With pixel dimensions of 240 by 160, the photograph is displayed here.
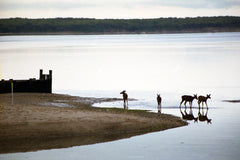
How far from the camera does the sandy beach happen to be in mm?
19766

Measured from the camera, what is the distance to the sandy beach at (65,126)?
64.8ft

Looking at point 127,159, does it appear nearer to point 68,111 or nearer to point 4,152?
point 4,152

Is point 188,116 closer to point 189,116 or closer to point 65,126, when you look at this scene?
point 189,116

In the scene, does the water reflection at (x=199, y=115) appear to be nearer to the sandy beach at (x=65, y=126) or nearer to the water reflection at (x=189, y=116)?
the water reflection at (x=189, y=116)

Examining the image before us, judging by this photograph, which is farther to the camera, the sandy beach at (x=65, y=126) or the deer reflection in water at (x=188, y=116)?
the deer reflection in water at (x=188, y=116)

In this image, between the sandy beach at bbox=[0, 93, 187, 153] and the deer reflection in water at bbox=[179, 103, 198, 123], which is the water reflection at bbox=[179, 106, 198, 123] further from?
the sandy beach at bbox=[0, 93, 187, 153]

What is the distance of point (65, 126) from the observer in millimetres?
21250

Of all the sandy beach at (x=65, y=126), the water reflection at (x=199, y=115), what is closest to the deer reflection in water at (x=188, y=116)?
the water reflection at (x=199, y=115)

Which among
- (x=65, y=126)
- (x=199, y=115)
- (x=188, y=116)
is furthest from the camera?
(x=199, y=115)

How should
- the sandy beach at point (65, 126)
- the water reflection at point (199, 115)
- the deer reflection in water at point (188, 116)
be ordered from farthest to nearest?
the deer reflection in water at point (188, 116) < the water reflection at point (199, 115) < the sandy beach at point (65, 126)

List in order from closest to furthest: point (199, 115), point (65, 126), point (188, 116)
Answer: point (65, 126) → point (188, 116) → point (199, 115)

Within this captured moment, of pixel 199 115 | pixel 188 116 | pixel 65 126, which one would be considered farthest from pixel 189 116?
pixel 65 126

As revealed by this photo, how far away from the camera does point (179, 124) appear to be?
24.0m

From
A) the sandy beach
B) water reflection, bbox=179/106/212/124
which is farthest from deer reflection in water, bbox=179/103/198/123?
the sandy beach
